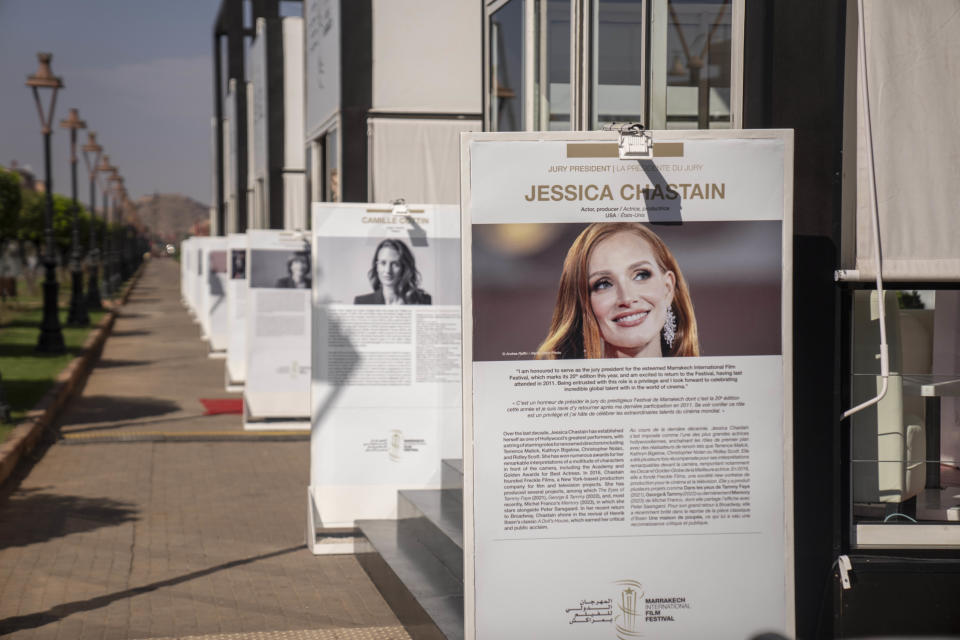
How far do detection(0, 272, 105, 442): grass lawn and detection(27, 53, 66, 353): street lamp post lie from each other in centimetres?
33

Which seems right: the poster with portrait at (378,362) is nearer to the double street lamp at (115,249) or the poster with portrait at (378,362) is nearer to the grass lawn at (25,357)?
the grass lawn at (25,357)

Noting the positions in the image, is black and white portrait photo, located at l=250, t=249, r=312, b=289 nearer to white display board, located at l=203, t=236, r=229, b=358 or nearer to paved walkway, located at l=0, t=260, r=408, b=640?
paved walkway, located at l=0, t=260, r=408, b=640

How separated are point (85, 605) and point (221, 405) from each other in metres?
10.1

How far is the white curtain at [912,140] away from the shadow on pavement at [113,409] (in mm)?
12358

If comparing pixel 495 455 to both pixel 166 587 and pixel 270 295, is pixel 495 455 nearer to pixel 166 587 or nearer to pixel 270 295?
pixel 166 587

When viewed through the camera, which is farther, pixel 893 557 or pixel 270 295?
pixel 270 295

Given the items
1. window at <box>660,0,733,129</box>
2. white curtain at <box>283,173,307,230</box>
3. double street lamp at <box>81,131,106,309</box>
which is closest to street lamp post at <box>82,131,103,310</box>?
double street lamp at <box>81,131,106,309</box>

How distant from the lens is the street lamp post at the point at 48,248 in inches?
894

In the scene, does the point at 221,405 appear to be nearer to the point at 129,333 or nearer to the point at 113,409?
the point at 113,409

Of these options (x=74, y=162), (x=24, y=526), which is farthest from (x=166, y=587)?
(x=74, y=162)

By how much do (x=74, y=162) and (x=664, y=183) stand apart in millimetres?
36127

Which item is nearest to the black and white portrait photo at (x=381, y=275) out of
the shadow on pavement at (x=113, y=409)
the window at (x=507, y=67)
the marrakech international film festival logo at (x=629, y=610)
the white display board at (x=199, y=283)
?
the window at (x=507, y=67)

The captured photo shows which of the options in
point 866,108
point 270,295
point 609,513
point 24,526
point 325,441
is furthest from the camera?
point 270,295

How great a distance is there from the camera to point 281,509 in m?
10.3
